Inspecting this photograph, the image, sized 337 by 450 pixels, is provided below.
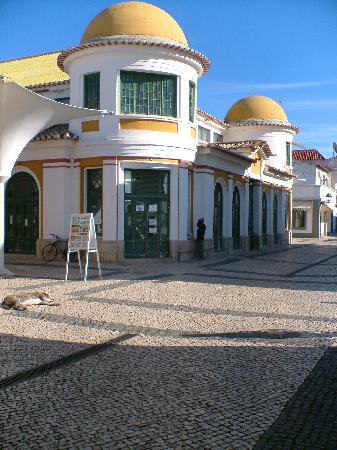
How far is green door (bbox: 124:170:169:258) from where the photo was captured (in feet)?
63.9

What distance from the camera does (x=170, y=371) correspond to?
20.1 feet

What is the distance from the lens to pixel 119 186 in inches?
757

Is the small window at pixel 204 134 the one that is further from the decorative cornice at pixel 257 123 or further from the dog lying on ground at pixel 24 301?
the dog lying on ground at pixel 24 301

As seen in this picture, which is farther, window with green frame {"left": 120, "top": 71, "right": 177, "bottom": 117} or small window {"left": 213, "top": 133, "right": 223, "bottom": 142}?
small window {"left": 213, "top": 133, "right": 223, "bottom": 142}

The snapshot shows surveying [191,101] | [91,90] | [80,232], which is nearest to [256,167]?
[191,101]

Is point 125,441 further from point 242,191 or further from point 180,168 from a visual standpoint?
point 242,191

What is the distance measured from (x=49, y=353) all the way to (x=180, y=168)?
13.8 metres

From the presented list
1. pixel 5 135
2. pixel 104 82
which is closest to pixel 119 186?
pixel 104 82

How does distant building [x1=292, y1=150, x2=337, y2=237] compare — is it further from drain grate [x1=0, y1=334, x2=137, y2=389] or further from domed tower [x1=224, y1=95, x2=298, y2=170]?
drain grate [x1=0, y1=334, x2=137, y2=389]

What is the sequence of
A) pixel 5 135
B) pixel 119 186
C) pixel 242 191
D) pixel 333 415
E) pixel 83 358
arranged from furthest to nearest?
pixel 242 191 → pixel 119 186 → pixel 5 135 → pixel 83 358 → pixel 333 415

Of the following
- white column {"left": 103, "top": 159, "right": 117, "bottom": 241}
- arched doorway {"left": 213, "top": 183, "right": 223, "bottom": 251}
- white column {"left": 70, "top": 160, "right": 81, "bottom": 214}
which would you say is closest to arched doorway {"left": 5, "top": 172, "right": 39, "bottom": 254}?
white column {"left": 70, "top": 160, "right": 81, "bottom": 214}

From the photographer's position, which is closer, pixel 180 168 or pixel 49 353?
pixel 49 353

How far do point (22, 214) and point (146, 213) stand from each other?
17.5ft

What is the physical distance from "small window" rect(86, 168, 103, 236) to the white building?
1.4 inches
